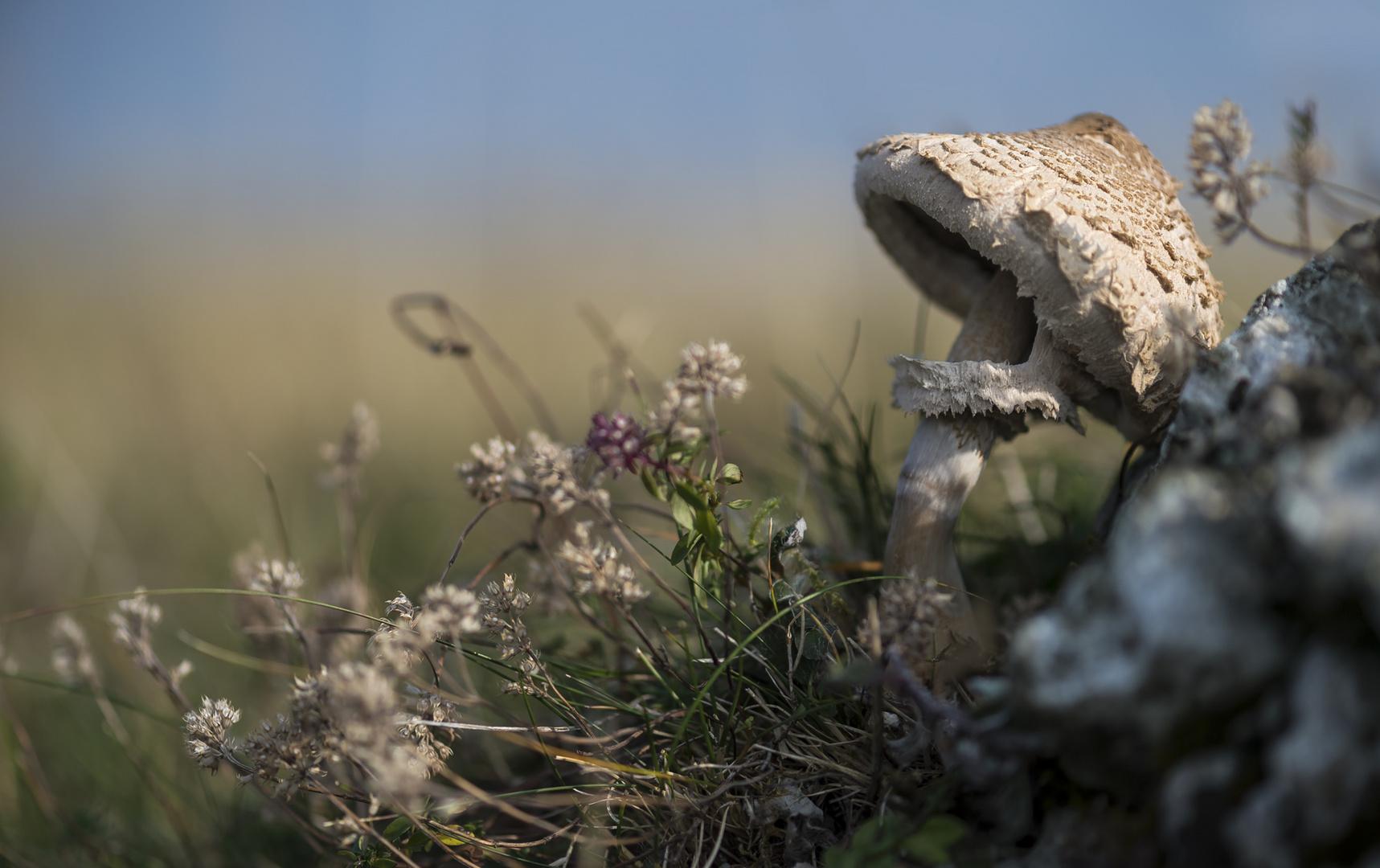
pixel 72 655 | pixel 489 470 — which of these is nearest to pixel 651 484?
pixel 489 470

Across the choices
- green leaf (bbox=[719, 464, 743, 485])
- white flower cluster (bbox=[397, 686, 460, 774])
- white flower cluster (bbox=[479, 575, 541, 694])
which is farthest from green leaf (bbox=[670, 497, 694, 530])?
white flower cluster (bbox=[397, 686, 460, 774])

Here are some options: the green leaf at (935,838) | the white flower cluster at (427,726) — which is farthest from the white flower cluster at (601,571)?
the green leaf at (935,838)

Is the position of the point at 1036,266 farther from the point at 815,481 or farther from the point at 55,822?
the point at 55,822

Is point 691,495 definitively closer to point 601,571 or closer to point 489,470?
point 601,571

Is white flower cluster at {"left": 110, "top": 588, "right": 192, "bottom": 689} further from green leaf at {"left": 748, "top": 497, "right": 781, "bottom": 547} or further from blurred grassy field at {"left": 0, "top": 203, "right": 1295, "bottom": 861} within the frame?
green leaf at {"left": 748, "top": 497, "right": 781, "bottom": 547}

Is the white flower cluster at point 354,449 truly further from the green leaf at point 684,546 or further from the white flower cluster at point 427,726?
the green leaf at point 684,546

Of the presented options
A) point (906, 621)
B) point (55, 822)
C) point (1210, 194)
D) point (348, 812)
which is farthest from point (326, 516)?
point (1210, 194)
